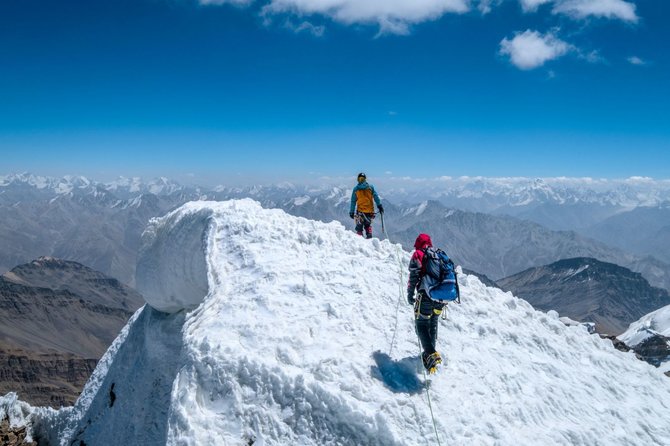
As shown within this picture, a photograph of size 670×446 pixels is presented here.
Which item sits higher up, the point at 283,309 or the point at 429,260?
the point at 429,260

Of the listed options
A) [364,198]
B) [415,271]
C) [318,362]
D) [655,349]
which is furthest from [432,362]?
[655,349]

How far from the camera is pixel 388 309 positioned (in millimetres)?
14430

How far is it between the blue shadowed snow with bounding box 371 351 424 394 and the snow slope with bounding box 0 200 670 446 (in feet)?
0.13

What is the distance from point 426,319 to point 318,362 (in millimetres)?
3280

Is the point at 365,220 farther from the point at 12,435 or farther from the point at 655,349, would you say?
the point at 655,349

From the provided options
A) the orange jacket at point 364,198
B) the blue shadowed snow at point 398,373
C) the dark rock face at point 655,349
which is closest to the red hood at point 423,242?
the blue shadowed snow at point 398,373

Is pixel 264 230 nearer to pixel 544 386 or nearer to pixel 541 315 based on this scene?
pixel 544 386

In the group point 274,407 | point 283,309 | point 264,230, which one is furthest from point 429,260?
point 264,230

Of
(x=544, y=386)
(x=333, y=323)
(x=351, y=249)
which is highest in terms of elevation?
(x=351, y=249)

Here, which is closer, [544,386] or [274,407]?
[274,407]

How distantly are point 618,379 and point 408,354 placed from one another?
1004 cm

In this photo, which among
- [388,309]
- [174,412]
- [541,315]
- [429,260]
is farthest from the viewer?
[541,315]

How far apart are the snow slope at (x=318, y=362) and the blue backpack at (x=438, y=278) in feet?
7.17

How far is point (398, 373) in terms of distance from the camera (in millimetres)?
11453
